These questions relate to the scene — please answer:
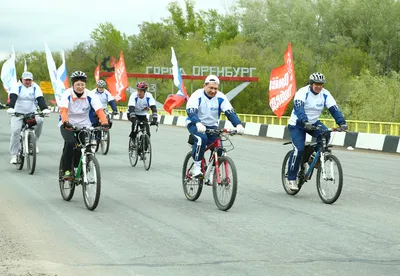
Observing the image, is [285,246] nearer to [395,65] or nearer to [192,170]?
[192,170]

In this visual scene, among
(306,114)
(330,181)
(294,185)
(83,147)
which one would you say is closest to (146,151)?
(294,185)

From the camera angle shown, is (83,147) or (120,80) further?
(120,80)

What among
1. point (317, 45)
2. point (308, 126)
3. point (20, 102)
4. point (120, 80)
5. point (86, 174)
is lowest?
Result: point (86, 174)

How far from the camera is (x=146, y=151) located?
17250 millimetres

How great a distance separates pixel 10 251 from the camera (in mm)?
7723

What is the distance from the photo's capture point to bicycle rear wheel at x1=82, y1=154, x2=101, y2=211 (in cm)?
1045

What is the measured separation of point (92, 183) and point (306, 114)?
338 centimetres

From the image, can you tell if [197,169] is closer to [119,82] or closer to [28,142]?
[28,142]

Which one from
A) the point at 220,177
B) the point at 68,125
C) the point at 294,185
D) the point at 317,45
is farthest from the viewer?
the point at 317,45

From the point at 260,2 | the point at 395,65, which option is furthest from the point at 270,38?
the point at 395,65

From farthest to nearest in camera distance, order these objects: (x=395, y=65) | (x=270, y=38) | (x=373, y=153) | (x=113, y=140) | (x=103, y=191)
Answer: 1. (x=270, y=38)
2. (x=395, y=65)
3. (x=113, y=140)
4. (x=373, y=153)
5. (x=103, y=191)

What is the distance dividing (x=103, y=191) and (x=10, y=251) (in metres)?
5.33

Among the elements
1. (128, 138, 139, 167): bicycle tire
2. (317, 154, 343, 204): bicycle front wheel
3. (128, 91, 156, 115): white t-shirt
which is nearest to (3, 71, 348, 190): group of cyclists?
(317, 154, 343, 204): bicycle front wheel

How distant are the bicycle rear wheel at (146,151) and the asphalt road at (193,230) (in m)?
1.41
